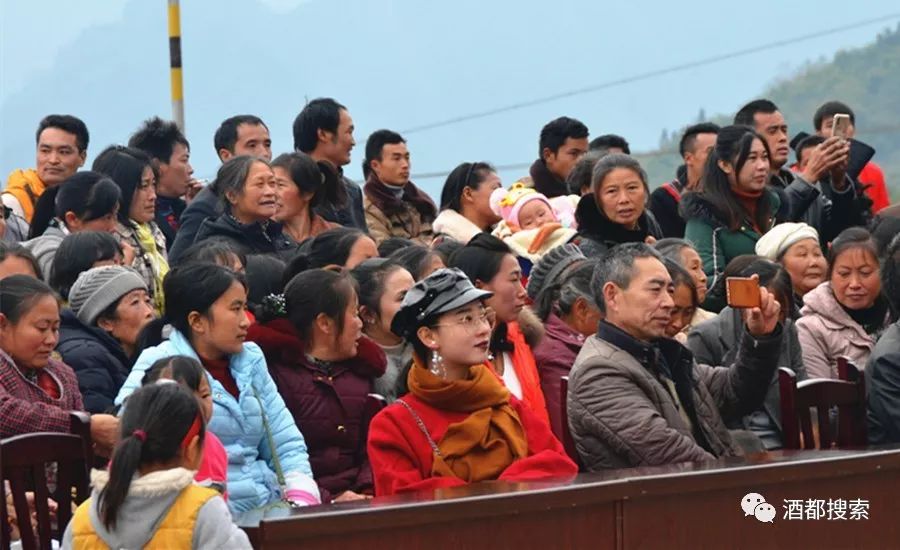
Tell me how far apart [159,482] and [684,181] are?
5.55 meters

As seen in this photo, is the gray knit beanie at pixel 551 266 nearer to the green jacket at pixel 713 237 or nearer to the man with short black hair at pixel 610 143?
the green jacket at pixel 713 237

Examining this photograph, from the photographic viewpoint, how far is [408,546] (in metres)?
3.75

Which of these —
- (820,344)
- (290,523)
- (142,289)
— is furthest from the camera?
(820,344)

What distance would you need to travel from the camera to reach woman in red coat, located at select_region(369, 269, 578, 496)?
4.64 meters

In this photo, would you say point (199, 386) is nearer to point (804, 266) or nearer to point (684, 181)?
point (804, 266)

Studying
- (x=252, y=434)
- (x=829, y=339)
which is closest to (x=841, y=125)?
(x=829, y=339)

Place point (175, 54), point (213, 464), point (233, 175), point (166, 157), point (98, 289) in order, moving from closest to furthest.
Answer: point (213, 464)
point (98, 289)
point (233, 175)
point (166, 157)
point (175, 54)

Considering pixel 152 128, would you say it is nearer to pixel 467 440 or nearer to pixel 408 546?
pixel 467 440

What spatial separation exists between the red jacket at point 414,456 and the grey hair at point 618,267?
2.41 ft

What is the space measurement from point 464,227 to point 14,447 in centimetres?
386

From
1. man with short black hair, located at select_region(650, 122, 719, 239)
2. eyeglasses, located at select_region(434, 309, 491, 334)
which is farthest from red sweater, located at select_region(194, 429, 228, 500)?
man with short black hair, located at select_region(650, 122, 719, 239)

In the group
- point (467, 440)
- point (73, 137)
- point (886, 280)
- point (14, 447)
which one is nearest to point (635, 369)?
point (467, 440)

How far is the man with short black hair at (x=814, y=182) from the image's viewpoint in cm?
816

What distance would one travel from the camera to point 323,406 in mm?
5332
